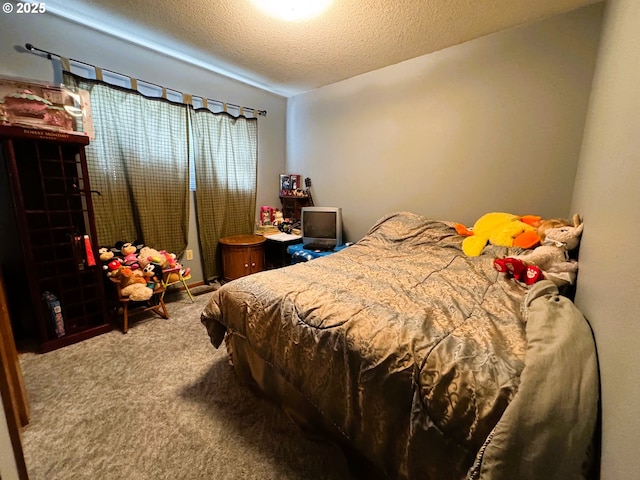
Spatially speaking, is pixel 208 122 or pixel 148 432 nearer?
pixel 148 432

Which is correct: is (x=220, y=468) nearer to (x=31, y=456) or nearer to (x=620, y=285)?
(x=31, y=456)

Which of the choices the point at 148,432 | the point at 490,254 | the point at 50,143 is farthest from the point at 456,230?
the point at 50,143

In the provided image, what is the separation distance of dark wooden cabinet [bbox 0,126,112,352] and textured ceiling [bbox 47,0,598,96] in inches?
43.4

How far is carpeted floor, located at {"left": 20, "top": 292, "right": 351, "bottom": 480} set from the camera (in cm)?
112

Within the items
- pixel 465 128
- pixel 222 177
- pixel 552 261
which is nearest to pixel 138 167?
pixel 222 177

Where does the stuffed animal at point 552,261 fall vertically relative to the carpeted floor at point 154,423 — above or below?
above

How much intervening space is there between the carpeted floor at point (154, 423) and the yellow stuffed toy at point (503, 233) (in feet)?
5.55

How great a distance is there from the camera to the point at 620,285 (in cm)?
69

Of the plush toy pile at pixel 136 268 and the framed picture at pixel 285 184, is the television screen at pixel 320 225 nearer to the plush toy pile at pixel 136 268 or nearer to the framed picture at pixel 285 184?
the framed picture at pixel 285 184

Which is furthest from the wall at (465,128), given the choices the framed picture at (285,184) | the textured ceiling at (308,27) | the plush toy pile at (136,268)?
the plush toy pile at (136,268)

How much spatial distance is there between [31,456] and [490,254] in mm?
2733

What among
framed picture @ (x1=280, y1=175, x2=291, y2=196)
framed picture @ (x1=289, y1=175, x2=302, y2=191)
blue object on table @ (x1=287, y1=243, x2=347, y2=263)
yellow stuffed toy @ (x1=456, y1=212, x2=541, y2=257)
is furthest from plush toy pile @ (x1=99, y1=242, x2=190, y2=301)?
yellow stuffed toy @ (x1=456, y1=212, x2=541, y2=257)

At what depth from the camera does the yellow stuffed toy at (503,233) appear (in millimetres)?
1866

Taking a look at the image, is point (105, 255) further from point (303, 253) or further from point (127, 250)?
point (303, 253)
